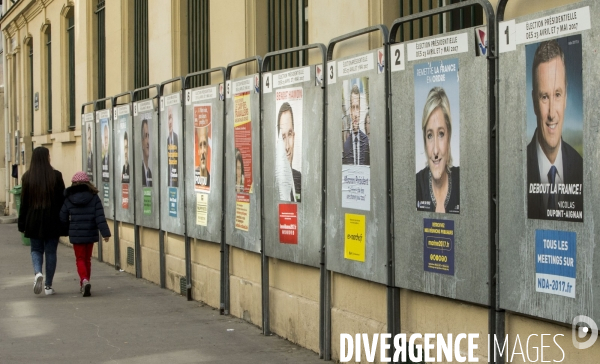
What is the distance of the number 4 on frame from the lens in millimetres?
6957

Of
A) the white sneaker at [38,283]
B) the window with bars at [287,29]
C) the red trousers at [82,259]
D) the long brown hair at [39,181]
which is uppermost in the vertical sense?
the window with bars at [287,29]

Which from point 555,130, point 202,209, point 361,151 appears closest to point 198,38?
point 202,209

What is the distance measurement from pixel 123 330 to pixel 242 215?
165 cm

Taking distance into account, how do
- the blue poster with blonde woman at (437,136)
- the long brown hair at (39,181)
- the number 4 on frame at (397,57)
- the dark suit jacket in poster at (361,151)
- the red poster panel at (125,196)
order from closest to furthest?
the blue poster with blonde woman at (437,136) < the number 4 on frame at (397,57) < the dark suit jacket in poster at (361,151) < the long brown hair at (39,181) < the red poster panel at (125,196)

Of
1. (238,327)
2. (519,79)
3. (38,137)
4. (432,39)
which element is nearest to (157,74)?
(238,327)

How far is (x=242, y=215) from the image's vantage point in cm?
1032

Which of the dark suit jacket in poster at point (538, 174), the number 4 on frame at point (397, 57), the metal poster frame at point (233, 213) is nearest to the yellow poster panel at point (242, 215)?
the metal poster frame at point (233, 213)

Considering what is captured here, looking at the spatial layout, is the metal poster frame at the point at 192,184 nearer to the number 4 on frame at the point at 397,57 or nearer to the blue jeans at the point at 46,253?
the blue jeans at the point at 46,253

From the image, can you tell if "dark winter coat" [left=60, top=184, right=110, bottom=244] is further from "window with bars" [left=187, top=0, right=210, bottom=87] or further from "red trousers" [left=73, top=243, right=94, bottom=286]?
Answer: "window with bars" [left=187, top=0, right=210, bottom=87]

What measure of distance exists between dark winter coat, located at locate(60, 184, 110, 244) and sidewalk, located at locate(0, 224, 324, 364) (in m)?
0.79

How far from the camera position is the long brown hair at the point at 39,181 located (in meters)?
12.6

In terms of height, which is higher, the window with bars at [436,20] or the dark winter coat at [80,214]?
the window with bars at [436,20]

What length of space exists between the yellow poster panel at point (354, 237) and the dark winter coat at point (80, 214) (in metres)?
5.48

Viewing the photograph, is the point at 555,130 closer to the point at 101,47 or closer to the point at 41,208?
the point at 41,208
